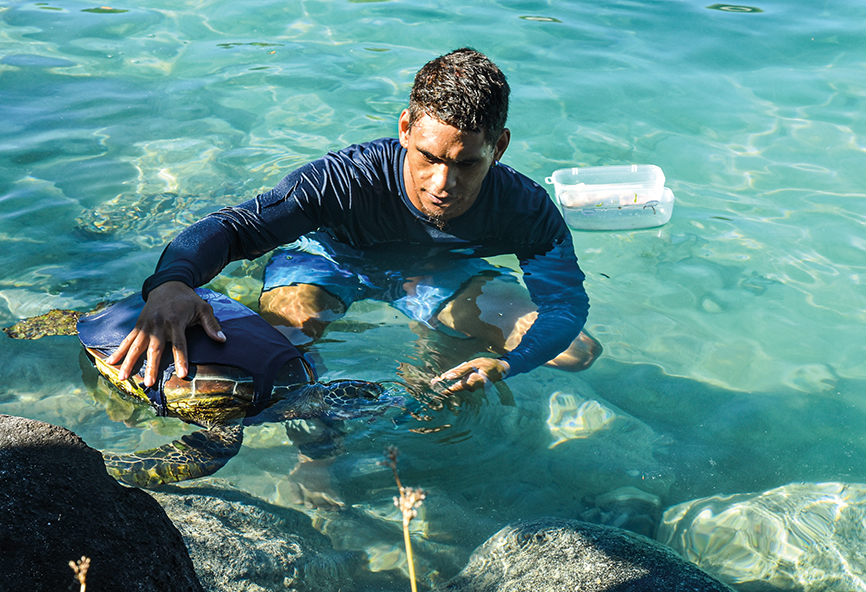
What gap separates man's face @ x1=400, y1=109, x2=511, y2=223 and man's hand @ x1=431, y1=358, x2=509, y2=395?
84 centimetres

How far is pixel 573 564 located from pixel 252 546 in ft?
4.09

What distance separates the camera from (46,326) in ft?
13.3

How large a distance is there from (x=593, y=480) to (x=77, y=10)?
841cm

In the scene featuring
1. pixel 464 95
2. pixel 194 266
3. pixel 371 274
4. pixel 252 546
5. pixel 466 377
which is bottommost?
pixel 252 546

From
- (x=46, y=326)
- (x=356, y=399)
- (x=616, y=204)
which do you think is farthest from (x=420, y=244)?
(x=46, y=326)

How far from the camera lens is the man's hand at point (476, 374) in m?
3.45

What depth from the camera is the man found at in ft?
10.1

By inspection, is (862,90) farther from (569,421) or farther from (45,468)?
(45,468)

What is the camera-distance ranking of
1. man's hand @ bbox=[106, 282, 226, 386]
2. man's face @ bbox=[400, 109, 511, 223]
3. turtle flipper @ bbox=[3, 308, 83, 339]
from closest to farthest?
man's hand @ bbox=[106, 282, 226, 386] → man's face @ bbox=[400, 109, 511, 223] → turtle flipper @ bbox=[3, 308, 83, 339]

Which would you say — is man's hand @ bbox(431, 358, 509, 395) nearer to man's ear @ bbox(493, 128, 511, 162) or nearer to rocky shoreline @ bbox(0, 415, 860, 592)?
rocky shoreline @ bbox(0, 415, 860, 592)

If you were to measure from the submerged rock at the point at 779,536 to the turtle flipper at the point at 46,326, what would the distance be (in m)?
3.53

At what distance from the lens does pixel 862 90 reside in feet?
23.1

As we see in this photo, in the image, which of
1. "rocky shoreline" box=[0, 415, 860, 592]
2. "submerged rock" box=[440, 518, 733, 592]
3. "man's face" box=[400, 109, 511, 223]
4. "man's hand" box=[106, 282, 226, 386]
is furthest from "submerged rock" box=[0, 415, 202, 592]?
"man's face" box=[400, 109, 511, 223]

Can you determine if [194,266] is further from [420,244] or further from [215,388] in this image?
[420,244]
